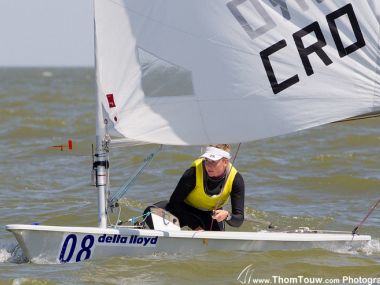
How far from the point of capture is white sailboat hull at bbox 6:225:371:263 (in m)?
5.69

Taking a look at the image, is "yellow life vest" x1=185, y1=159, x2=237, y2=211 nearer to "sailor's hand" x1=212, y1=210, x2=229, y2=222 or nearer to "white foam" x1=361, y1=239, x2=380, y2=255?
"sailor's hand" x1=212, y1=210, x2=229, y2=222

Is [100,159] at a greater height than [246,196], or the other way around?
[100,159]

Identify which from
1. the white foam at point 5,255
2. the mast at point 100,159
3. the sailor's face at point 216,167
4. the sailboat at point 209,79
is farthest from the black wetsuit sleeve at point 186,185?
the white foam at point 5,255

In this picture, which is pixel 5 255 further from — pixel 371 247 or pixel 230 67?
pixel 371 247

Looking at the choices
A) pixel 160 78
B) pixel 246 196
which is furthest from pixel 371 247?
pixel 246 196

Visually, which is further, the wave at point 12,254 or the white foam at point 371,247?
the white foam at point 371,247

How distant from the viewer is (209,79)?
225 inches

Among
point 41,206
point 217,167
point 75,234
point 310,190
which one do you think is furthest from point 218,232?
point 310,190

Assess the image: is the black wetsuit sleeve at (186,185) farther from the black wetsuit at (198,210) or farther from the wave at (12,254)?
the wave at (12,254)

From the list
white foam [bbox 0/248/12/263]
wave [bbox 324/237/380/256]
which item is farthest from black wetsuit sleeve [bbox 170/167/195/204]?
white foam [bbox 0/248/12/263]

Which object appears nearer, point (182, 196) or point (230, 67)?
point (230, 67)

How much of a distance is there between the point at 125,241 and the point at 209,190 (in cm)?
68

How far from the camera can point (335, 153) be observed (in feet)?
42.4

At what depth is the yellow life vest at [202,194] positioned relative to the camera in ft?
19.7
